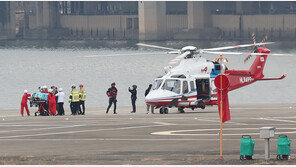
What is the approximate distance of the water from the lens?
3169 inches

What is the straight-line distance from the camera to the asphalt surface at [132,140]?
1798 centimetres

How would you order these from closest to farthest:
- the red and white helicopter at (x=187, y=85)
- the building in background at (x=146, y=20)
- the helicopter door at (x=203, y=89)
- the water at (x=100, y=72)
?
the red and white helicopter at (x=187, y=85) < the helicopter door at (x=203, y=89) < the water at (x=100, y=72) < the building in background at (x=146, y=20)

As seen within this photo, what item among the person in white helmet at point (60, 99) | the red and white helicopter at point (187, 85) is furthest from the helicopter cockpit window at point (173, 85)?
the person in white helmet at point (60, 99)

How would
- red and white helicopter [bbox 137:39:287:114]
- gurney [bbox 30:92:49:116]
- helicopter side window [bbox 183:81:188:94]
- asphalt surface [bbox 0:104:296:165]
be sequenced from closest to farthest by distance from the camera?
asphalt surface [bbox 0:104:296:165] → gurney [bbox 30:92:49:116] → red and white helicopter [bbox 137:39:287:114] → helicopter side window [bbox 183:81:188:94]

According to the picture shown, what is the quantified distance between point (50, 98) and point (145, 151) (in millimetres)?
17256

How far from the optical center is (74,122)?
30938 millimetres

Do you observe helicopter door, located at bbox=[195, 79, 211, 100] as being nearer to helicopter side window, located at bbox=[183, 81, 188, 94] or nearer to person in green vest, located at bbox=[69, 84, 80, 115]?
helicopter side window, located at bbox=[183, 81, 188, 94]

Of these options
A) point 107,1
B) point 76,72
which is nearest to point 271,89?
point 76,72

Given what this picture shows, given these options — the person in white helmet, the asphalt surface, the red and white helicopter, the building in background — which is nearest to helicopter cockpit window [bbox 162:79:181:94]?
the red and white helicopter

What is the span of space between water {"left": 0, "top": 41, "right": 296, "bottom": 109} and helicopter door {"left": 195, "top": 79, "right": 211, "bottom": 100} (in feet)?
38.5

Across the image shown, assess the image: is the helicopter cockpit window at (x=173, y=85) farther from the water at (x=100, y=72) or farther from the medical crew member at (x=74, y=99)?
the water at (x=100, y=72)

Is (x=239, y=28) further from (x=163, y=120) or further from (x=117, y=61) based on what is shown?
(x=163, y=120)

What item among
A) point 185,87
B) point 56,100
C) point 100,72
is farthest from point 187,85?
point 100,72

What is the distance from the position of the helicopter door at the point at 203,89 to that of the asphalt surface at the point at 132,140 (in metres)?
5.84
